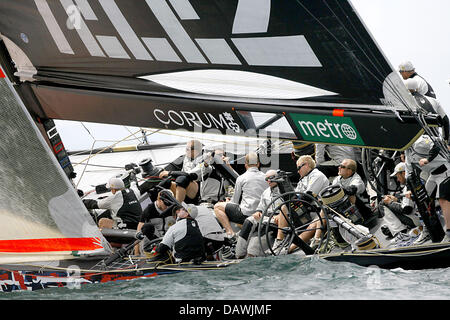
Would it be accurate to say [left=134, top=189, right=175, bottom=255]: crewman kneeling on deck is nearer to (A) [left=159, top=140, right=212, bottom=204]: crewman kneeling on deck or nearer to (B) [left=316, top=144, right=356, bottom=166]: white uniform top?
(A) [left=159, top=140, right=212, bottom=204]: crewman kneeling on deck

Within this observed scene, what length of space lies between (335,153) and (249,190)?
1.35 metres

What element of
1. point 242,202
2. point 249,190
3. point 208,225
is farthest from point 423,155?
point 208,225

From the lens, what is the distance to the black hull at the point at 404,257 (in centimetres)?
556

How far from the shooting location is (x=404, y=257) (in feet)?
18.5

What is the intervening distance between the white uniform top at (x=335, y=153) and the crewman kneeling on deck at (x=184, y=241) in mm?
2086

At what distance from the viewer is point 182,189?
7.26m

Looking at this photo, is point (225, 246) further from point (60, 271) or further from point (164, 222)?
point (60, 271)

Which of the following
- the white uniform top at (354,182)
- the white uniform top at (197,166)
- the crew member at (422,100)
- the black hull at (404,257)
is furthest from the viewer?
the white uniform top at (197,166)

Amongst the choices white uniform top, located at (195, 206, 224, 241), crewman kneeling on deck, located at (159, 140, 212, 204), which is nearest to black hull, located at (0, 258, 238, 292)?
white uniform top, located at (195, 206, 224, 241)

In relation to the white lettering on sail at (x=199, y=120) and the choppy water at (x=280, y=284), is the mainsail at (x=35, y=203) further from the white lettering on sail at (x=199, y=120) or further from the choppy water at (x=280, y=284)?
the white lettering on sail at (x=199, y=120)

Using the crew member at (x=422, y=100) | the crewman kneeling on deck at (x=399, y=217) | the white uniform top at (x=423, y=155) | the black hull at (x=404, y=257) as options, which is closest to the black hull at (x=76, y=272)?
the black hull at (x=404, y=257)

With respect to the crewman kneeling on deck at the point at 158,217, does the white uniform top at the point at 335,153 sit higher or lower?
higher

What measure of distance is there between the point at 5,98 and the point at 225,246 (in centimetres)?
235

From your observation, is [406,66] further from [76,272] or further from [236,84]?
[76,272]
